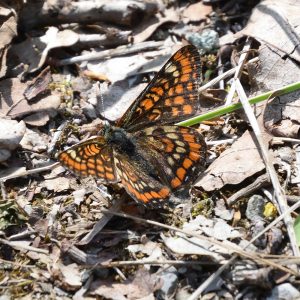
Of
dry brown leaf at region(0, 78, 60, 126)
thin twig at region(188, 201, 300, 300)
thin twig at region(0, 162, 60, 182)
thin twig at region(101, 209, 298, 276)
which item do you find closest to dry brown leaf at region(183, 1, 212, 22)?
dry brown leaf at region(0, 78, 60, 126)

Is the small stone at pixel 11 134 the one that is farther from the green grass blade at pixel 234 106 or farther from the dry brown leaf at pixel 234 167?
the dry brown leaf at pixel 234 167

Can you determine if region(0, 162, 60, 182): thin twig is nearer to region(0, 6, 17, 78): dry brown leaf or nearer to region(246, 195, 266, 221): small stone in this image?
region(0, 6, 17, 78): dry brown leaf

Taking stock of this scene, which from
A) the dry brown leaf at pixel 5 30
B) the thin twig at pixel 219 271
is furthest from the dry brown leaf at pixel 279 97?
the dry brown leaf at pixel 5 30

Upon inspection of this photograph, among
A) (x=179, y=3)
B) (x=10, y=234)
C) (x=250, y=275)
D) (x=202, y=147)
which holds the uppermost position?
(x=179, y=3)

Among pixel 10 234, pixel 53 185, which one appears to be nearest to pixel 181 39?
pixel 53 185

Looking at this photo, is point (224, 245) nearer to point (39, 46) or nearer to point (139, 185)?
point (139, 185)

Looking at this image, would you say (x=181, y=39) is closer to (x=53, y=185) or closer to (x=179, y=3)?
(x=179, y=3)
